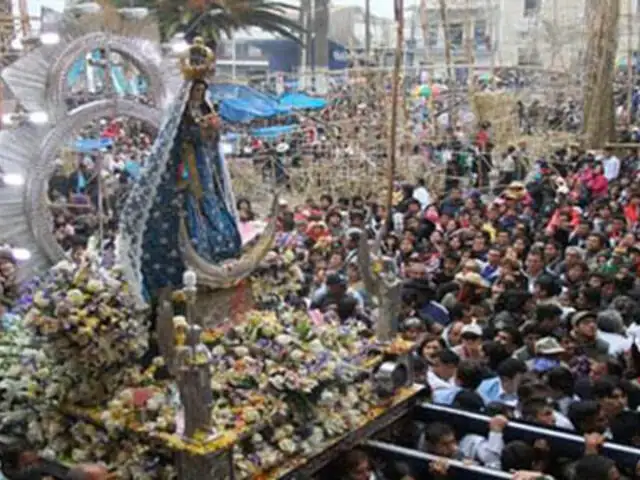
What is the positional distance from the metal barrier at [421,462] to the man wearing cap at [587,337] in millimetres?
1947

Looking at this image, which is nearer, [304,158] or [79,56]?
[79,56]

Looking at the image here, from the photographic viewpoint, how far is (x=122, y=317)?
202 inches

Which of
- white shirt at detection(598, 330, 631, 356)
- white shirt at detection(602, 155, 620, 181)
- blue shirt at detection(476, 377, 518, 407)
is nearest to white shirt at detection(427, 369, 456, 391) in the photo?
blue shirt at detection(476, 377, 518, 407)

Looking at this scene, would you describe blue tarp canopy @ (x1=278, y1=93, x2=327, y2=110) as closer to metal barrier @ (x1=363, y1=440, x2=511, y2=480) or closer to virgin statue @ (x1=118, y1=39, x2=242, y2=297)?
virgin statue @ (x1=118, y1=39, x2=242, y2=297)

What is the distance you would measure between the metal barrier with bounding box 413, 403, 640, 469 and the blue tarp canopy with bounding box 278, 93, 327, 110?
55.5 ft

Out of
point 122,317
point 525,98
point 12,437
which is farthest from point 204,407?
point 525,98

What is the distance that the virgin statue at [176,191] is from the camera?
5.73 metres

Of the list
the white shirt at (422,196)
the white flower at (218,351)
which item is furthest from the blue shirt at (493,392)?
the white shirt at (422,196)

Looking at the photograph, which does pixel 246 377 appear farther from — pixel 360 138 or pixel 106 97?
pixel 360 138

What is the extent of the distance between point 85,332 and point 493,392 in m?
2.79

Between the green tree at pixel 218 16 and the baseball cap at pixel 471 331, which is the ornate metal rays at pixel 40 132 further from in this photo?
the green tree at pixel 218 16

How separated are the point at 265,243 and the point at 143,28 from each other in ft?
5.79

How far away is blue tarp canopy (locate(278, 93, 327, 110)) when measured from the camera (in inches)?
900

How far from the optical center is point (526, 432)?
5.41 m
